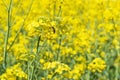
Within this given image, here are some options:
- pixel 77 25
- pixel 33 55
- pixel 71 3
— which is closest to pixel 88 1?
pixel 71 3

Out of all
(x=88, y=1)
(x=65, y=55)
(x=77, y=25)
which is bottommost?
(x=65, y=55)

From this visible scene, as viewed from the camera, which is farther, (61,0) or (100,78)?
(100,78)

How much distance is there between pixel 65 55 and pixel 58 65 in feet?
7.45

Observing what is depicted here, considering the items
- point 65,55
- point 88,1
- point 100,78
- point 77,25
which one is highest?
point 88,1

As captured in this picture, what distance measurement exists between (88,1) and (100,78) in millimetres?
4051

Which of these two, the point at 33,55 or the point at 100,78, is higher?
the point at 33,55

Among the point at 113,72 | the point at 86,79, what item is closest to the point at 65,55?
the point at 86,79

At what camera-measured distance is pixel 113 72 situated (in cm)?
646

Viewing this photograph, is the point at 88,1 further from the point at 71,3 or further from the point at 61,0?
the point at 61,0

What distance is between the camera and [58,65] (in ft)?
10.9

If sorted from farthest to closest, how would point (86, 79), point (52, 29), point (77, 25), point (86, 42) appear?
point (77, 25) → point (86, 42) → point (86, 79) → point (52, 29)

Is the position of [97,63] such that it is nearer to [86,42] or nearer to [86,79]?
[86,79]

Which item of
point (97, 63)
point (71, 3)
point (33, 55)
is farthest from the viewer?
point (71, 3)

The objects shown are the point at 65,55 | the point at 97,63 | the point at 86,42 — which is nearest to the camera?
the point at 97,63
